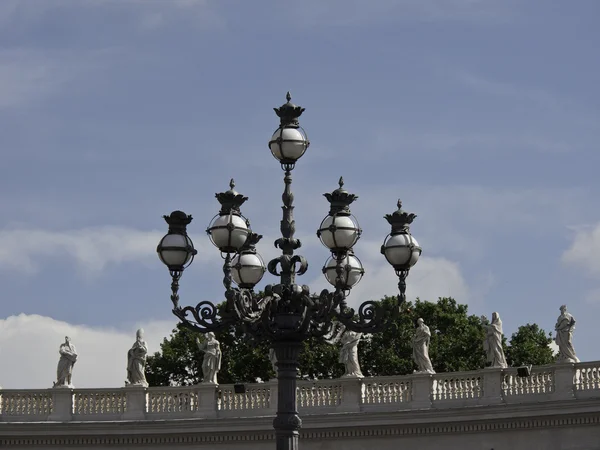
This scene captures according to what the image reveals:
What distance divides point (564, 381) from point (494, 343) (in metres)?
2.85

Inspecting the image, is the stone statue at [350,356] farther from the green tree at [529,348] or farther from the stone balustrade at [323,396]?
the green tree at [529,348]

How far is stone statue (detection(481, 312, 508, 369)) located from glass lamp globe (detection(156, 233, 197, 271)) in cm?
2311

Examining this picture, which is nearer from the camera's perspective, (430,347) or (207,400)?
(207,400)

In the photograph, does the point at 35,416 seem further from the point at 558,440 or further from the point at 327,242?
the point at 327,242

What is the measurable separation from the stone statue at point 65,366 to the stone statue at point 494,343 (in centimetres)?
1371

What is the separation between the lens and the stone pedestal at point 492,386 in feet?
159

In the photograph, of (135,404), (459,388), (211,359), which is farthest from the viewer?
(211,359)

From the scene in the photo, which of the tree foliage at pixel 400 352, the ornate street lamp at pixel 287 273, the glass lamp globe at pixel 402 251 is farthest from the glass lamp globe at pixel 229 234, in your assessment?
the tree foliage at pixel 400 352

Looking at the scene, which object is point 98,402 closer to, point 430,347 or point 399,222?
point 430,347

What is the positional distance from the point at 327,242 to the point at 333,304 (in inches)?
51.5

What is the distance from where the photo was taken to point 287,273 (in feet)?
88.6

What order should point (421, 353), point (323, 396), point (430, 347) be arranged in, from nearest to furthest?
1. point (421, 353)
2. point (323, 396)
3. point (430, 347)

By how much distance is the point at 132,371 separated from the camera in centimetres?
5200

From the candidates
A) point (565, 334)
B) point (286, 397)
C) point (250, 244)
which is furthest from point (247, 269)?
point (565, 334)
